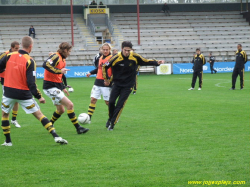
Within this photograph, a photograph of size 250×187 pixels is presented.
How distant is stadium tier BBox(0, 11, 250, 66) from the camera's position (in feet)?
132

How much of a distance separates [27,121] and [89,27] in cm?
3369

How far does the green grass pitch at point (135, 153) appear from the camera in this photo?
18.0ft

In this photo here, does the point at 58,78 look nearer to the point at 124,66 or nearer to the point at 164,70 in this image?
the point at 124,66

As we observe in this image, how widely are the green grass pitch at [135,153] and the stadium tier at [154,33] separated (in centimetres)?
2824

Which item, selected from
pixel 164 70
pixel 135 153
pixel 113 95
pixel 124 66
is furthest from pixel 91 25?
pixel 135 153

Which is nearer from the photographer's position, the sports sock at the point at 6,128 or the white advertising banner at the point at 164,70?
the sports sock at the point at 6,128

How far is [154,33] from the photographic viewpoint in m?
44.4

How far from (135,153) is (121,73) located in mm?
2994

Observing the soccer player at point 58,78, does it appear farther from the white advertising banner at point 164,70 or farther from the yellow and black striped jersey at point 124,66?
the white advertising banner at point 164,70

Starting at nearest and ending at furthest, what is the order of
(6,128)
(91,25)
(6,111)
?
(6,111)
(6,128)
(91,25)

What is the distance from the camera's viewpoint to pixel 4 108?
760 centimetres

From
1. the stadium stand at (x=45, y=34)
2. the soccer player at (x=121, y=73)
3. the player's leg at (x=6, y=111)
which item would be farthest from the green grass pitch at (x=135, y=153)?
the stadium stand at (x=45, y=34)

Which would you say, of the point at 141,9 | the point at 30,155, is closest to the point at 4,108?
the point at 30,155

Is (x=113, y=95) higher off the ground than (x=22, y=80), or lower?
lower
